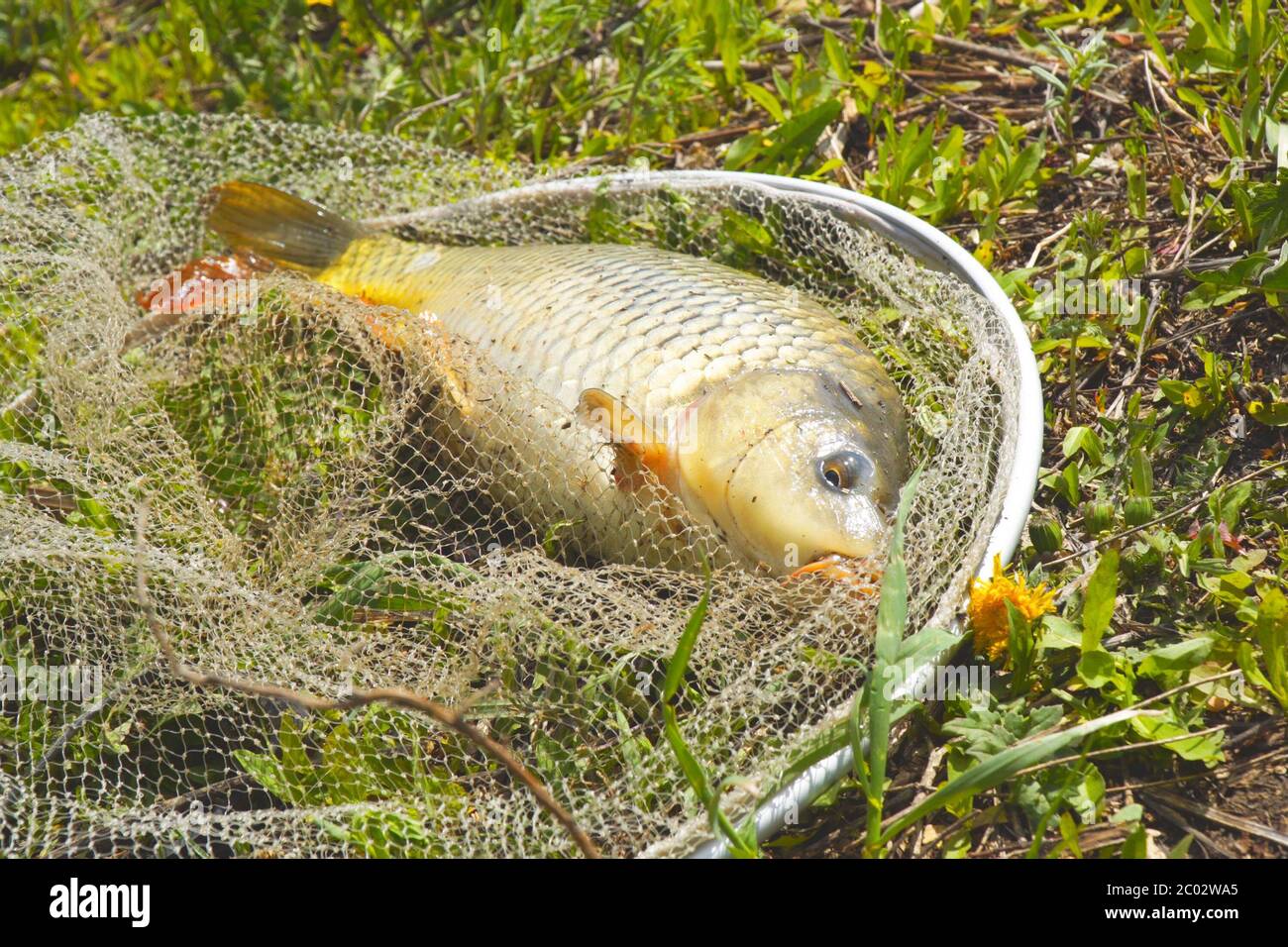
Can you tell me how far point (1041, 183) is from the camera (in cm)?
321

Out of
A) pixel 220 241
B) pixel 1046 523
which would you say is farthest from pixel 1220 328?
pixel 220 241

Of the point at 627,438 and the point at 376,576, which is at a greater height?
the point at 627,438

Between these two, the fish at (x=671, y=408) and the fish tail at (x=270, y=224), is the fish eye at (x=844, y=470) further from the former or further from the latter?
the fish tail at (x=270, y=224)

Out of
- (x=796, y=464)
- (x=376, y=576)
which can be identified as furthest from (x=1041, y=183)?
(x=376, y=576)

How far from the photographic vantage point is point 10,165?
3227 millimetres

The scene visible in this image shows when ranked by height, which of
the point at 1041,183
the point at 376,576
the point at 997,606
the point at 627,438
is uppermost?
the point at 1041,183

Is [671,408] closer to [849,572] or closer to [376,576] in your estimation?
[849,572]

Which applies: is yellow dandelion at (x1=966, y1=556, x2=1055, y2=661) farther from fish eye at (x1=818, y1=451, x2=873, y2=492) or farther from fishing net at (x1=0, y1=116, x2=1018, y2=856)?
fish eye at (x1=818, y1=451, x2=873, y2=492)

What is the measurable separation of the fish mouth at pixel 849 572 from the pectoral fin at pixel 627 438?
0.37 m

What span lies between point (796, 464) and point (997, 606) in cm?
44

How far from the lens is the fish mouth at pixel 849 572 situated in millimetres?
2094

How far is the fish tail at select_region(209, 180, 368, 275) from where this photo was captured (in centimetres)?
323

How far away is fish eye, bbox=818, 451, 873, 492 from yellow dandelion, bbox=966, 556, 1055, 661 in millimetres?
275

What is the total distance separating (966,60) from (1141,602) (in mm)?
2041
